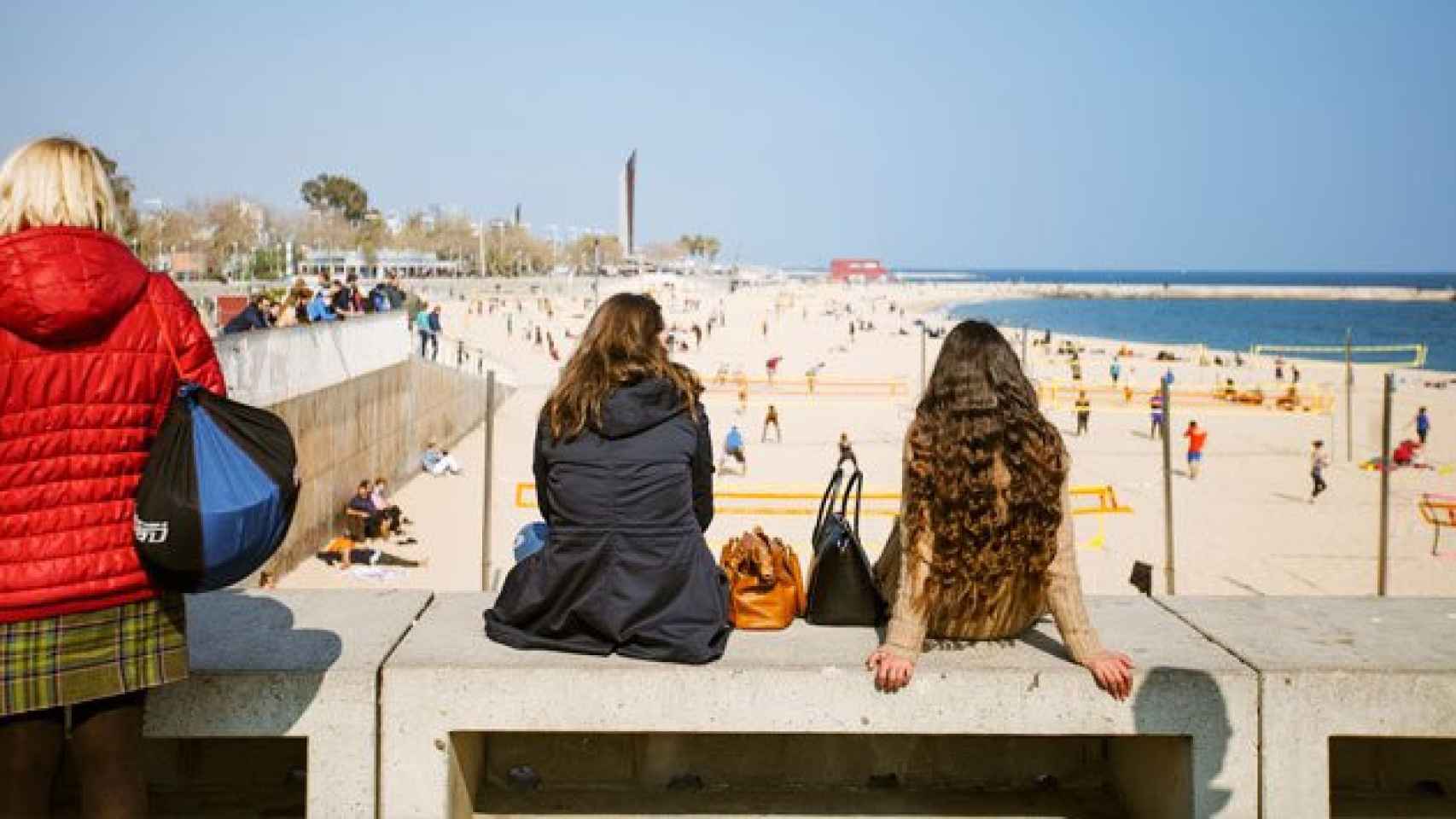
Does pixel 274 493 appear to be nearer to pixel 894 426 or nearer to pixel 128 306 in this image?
pixel 128 306

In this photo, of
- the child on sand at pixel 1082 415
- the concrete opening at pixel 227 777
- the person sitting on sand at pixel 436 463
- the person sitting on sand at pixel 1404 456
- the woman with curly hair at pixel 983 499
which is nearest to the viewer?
the woman with curly hair at pixel 983 499

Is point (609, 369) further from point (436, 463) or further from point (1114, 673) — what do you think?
point (436, 463)

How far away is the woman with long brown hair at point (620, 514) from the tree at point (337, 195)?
127557mm

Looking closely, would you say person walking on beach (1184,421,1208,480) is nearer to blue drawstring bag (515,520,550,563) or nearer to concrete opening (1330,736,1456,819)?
concrete opening (1330,736,1456,819)

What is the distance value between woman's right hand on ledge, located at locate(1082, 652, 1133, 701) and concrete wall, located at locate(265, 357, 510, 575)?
31.9ft

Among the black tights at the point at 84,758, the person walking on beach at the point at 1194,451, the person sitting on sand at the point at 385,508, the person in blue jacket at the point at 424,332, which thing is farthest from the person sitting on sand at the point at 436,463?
the black tights at the point at 84,758

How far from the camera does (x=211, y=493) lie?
2711mm

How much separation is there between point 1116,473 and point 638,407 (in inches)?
829

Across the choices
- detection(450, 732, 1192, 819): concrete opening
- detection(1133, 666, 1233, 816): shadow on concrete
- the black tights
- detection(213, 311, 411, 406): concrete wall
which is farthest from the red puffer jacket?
detection(213, 311, 411, 406): concrete wall

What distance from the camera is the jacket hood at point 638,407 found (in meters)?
3.68

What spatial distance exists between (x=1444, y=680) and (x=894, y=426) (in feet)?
86.6

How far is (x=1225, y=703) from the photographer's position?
136 inches

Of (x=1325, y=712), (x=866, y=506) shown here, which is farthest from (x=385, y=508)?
(x=1325, y=712)

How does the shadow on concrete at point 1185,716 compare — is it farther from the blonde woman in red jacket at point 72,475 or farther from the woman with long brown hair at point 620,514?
the blonde woman in red jacket at point 72,475
